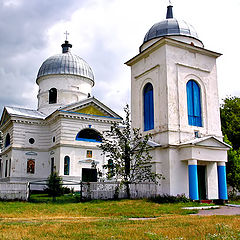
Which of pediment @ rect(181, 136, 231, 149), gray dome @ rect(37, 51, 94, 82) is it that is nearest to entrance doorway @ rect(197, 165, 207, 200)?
pediment @ rect(181, 136, 231, 149)

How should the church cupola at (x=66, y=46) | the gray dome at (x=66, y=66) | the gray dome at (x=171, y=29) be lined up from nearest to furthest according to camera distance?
1. the gray dome at (x=171, y=29)
2. the gray dome at (x=66, y=66)
3. the church cupola at (x=66, y=46)

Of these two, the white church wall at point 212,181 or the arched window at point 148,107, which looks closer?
the white church wall at point 212,181

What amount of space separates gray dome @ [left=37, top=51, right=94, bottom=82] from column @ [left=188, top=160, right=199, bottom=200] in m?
23.7

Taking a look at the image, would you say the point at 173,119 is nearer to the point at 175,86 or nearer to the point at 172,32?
the point at 175,86

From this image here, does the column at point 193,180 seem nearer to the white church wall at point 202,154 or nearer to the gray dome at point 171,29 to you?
the white church wall at point 202,154

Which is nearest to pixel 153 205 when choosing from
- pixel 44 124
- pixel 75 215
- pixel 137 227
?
pixel 75 215

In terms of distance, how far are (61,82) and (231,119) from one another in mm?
19878

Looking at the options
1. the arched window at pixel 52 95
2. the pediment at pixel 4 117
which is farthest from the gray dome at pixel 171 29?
the pediment at pixel 4 117

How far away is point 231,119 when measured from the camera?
107 feet

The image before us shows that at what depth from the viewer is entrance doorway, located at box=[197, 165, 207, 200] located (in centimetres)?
2084

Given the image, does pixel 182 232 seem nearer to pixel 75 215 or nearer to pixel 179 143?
pixel 75 215

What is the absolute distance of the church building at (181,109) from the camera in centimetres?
2011

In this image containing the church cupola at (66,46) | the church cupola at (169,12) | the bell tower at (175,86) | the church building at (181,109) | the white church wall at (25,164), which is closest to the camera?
the church building at (181,109)

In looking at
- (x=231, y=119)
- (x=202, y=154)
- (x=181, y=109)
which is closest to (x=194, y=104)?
(x=181, y=109)
